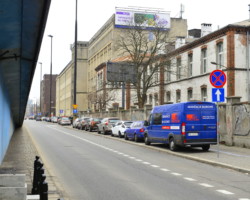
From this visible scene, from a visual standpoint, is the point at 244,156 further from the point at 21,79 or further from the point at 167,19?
the point at 167,19

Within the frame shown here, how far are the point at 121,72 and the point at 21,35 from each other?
36836 mm

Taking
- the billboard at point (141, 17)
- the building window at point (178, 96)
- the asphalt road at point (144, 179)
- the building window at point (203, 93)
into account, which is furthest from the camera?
the billboard at point (141, 17)

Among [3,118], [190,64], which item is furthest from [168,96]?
[3,118]

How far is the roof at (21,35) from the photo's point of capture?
5.89 m

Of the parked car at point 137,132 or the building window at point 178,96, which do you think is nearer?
the parked car at point 137,132

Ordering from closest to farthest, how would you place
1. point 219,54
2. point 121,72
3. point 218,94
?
point 218,94 < point 219,54 < point 121,72

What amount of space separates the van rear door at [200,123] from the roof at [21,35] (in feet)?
26.6

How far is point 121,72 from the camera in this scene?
146 feet

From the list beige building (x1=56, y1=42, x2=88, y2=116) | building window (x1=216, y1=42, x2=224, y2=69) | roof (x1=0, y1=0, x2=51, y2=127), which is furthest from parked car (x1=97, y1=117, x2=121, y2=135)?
beige building (x1=56, y1=42, x2=88, y2=116)

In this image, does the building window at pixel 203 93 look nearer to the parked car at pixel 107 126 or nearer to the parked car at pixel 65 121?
the parked car at pixel 107 126

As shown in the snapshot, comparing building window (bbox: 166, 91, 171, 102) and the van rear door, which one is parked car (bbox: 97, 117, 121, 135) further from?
the van rear door

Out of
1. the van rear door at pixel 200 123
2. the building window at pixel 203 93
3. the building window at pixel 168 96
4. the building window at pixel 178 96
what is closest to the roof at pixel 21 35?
the van rear door at pixel 200 123

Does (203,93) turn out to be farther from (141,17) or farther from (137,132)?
(141,17)

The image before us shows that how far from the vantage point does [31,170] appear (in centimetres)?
1137
